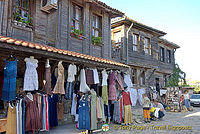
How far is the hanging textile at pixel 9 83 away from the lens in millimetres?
5039

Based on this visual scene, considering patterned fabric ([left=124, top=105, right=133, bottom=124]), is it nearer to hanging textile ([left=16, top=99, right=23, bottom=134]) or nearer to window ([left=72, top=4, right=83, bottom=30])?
hanging textile ([left=16, top=99, right=23, bottom=134])

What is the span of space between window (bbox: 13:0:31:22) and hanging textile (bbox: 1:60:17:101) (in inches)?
124

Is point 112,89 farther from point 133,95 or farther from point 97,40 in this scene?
point 133,95

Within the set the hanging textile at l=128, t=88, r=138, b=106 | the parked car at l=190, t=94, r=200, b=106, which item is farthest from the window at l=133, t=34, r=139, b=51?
the parked car at l=190, t=94, r=200, b=106

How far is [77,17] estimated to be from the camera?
1010cm

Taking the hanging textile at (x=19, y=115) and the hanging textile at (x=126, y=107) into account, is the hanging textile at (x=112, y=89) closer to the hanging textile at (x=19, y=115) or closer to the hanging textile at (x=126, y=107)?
the hanging textile at (x=126, y=107)

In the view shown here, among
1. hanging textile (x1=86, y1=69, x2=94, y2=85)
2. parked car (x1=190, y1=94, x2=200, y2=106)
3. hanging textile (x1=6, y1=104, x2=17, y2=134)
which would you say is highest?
hanging textile (x1=86, y1=69, x2=94, y2=85)

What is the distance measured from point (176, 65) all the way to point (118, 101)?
644 inches

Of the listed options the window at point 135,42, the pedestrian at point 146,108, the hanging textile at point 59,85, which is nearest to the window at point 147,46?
the window at point 135,42

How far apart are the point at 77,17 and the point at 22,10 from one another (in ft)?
10.4

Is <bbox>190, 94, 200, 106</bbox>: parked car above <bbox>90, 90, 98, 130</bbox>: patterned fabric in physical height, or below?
below

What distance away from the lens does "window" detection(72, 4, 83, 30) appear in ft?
32.3

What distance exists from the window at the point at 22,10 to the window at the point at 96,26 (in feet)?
13.6

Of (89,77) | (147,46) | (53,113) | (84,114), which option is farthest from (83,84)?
(147,46)
